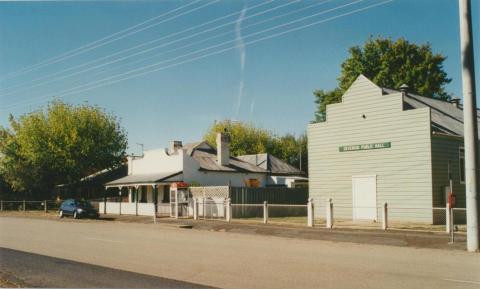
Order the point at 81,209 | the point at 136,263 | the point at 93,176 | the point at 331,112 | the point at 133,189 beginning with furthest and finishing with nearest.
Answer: the point at 93,176 < the point at 133,189 < the point at 81,209 < the point at 331,112 < the point at 136,263

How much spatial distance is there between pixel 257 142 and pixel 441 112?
5458 centimetres

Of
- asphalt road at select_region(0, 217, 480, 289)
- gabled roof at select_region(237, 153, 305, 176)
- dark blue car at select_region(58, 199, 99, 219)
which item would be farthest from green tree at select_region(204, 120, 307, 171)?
asphalt road at select_region(0, 217, 480, 289)

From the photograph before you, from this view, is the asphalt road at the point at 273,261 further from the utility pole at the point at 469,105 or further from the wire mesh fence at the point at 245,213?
the wire mesh fence at the point at 245,213

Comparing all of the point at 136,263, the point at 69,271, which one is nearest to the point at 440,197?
the point at 136,263

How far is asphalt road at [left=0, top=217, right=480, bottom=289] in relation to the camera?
9.95 meters

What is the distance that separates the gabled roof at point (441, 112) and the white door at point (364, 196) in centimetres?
430

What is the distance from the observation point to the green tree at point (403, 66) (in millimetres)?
47750

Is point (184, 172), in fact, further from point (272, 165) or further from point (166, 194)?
point (272, 165)

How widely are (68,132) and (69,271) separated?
137 feet

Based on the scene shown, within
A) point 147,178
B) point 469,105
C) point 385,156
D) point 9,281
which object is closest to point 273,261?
point 9,281

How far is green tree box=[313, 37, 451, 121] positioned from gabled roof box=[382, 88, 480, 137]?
1413 cm

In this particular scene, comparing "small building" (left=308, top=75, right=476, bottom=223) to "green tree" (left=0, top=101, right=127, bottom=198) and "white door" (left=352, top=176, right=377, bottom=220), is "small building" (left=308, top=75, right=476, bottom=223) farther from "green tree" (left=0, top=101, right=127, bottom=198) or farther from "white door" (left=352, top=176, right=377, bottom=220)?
"green tree" (left=0, top=101, right=127, bottom=198)

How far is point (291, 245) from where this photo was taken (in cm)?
1748

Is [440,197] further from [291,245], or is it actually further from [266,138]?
[266,138]
